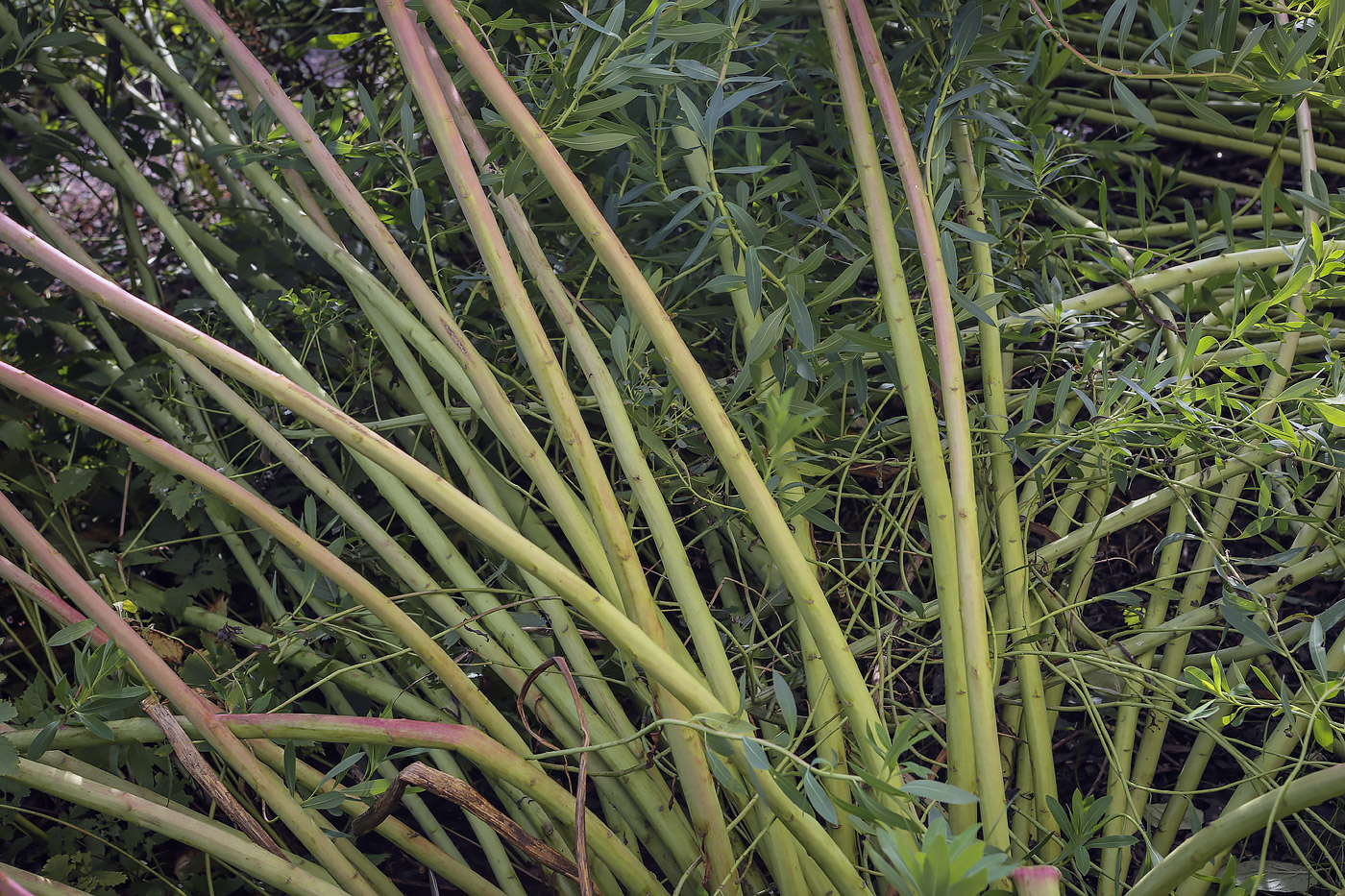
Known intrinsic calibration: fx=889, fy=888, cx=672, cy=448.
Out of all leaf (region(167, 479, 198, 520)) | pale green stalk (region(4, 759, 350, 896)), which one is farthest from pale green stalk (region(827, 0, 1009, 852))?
leaf (region(167, 479, 198, 520))

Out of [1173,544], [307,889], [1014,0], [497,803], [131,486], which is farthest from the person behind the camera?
[131,486]

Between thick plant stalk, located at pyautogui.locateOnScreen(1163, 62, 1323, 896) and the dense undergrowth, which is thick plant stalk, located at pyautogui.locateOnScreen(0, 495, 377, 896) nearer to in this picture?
the dense undergrowth

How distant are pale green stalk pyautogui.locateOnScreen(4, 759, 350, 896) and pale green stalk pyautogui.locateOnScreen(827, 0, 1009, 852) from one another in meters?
0.52

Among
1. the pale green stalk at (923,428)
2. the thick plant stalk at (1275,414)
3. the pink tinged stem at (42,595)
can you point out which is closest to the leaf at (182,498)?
the pink tinged stem at (42,595)

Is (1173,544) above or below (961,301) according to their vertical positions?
below

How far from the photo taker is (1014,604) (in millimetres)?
837

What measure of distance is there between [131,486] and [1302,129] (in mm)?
1498

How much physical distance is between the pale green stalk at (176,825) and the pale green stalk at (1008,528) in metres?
0.61

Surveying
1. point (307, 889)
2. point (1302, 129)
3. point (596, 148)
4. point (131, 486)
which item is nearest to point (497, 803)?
point (307, 889)

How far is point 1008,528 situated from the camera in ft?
2.77

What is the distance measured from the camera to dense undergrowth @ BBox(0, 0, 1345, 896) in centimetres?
66

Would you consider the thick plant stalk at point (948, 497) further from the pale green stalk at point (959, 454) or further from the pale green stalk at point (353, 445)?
the pale green stalk at point (353, 445)

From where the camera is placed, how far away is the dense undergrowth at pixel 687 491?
2.17ft

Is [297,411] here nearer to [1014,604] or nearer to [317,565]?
[317,565]
